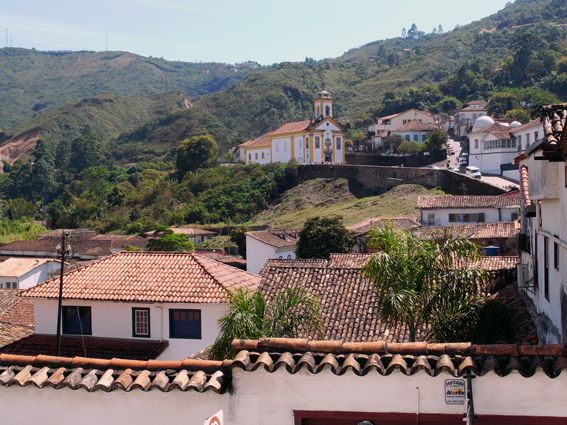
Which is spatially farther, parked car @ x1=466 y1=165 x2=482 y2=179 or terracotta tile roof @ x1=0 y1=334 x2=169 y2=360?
parked car @ x1=466 y1=165 x2=482 y2=179

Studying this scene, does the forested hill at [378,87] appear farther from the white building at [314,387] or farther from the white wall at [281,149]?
the white building at [314,387]

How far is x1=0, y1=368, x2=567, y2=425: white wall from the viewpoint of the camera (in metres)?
5.80

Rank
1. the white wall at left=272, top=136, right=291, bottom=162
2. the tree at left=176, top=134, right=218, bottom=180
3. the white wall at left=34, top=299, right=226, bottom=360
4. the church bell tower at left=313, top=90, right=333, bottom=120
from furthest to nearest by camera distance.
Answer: the tree at left=176, top=134, right=218, bottom=180 → the church bell tower at left=313, top=90, right=333, bottom=120 → the white wall at left=272, top=136, right=291, bottom=162 → the white wall at left=34, top=299, right=226, bottom=360

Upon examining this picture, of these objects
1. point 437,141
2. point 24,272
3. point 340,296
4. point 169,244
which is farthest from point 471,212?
point 437,141

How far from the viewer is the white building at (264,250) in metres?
44.9

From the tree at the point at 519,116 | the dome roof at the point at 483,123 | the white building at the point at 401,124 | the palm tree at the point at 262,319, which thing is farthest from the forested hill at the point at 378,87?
the palm tree at the point at 262,319

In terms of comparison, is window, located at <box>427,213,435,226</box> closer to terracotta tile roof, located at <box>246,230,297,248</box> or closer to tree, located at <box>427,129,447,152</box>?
terracotta tile roof, located at <box>246,230,297,248</box>

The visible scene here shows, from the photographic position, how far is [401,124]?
88312 mm

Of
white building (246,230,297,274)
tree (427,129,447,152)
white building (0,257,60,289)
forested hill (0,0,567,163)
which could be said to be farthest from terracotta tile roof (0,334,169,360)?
forested hill (0,0,567,163)

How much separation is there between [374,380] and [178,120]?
131 m

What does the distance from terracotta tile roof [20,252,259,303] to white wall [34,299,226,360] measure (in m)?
0.22

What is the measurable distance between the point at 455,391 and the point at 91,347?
48.4 feet

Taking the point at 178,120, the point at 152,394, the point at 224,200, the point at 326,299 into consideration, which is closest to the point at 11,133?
the point at 178,120

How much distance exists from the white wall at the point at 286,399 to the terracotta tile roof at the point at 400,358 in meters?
0.06
